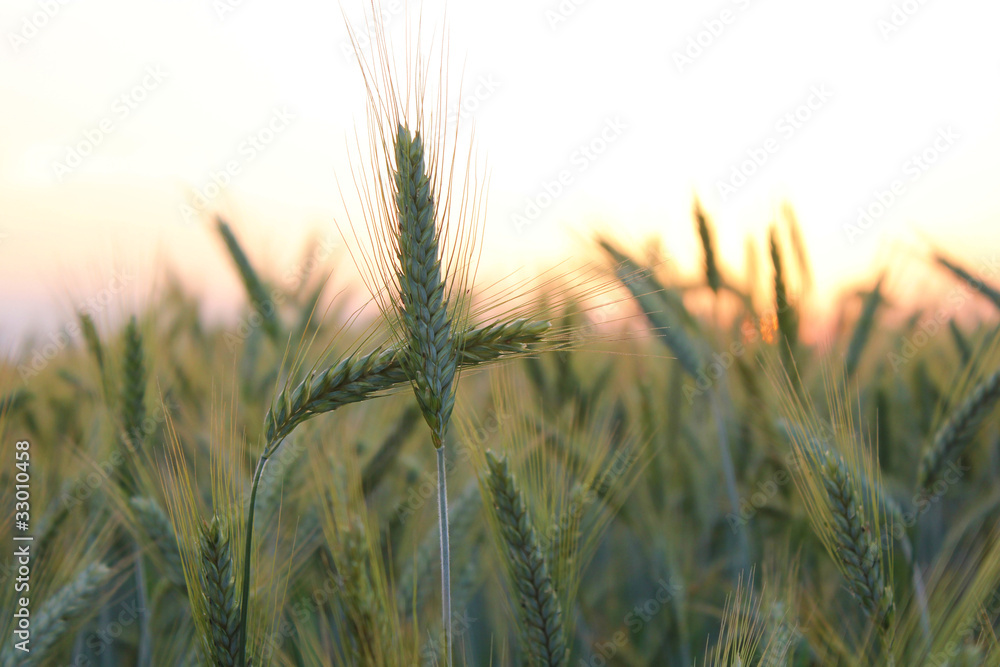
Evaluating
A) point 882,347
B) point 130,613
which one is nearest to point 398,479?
point 130,613

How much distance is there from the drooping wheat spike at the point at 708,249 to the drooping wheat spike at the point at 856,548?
83 centimetres

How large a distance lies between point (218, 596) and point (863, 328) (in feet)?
8.12

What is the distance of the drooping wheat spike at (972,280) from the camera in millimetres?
2209

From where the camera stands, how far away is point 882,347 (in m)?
3.25

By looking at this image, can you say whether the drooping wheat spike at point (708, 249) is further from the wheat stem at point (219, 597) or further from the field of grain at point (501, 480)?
the wheat stem at point (219, 597)

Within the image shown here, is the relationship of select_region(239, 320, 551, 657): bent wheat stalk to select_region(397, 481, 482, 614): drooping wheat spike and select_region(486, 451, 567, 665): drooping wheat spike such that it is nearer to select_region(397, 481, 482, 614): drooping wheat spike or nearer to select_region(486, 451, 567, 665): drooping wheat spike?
select_region(486, 451, 567, 665): drooping wheat spike

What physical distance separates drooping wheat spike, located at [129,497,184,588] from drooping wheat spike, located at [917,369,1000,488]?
1.81 metres

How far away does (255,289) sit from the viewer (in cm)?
228

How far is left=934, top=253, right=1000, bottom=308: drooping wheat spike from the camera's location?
221cm

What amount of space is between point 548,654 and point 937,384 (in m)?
2.30

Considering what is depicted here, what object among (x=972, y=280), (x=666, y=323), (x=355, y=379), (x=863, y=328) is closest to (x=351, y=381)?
(x=355, y=379)

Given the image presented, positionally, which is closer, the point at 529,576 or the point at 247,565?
the point at 247,565

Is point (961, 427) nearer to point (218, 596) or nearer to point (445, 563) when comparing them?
point (445, 563)

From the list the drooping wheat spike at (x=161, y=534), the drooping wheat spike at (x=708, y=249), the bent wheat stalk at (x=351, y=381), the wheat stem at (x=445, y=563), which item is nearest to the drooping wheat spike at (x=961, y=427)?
the drooping wheat spike at (x=708, y=249)
